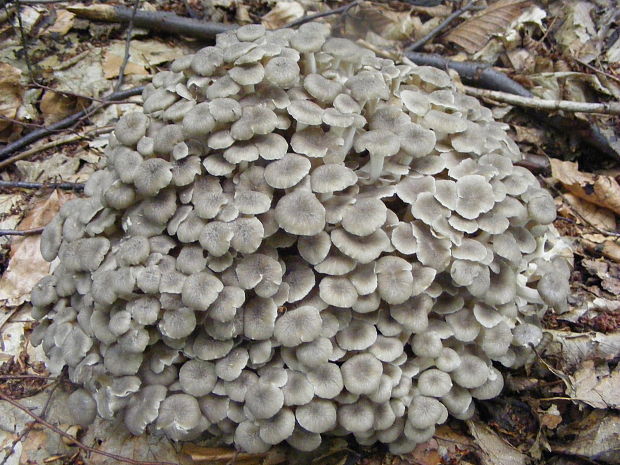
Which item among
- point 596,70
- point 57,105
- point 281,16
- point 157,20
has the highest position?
point 596,70

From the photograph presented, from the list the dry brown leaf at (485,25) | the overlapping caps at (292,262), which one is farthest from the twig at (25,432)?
the dry brown leaf at (485,25)

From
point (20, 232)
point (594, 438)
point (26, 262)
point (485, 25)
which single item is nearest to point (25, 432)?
point (26, 262)

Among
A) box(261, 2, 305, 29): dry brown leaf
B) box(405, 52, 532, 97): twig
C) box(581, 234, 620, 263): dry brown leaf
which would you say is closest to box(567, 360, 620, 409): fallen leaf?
box(581, 234, 620, 263): dry brown leaf

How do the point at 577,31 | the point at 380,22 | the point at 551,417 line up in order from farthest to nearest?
the point at 380,22
the point at 577,31
the point at 551,417

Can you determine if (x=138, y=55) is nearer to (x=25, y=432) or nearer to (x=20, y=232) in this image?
(x=20, y=232)

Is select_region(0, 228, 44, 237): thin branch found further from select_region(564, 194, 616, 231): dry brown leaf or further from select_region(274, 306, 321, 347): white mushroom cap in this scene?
select_region(564, 194, 616, 231): dry brown leaf

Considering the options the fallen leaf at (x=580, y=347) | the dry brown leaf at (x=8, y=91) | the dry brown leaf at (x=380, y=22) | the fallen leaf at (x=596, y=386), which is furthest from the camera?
the dry brown leaf at (x=380, y=22)

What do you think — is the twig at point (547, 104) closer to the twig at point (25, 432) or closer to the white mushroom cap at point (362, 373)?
the white mushroom cap at point (362, 373)
